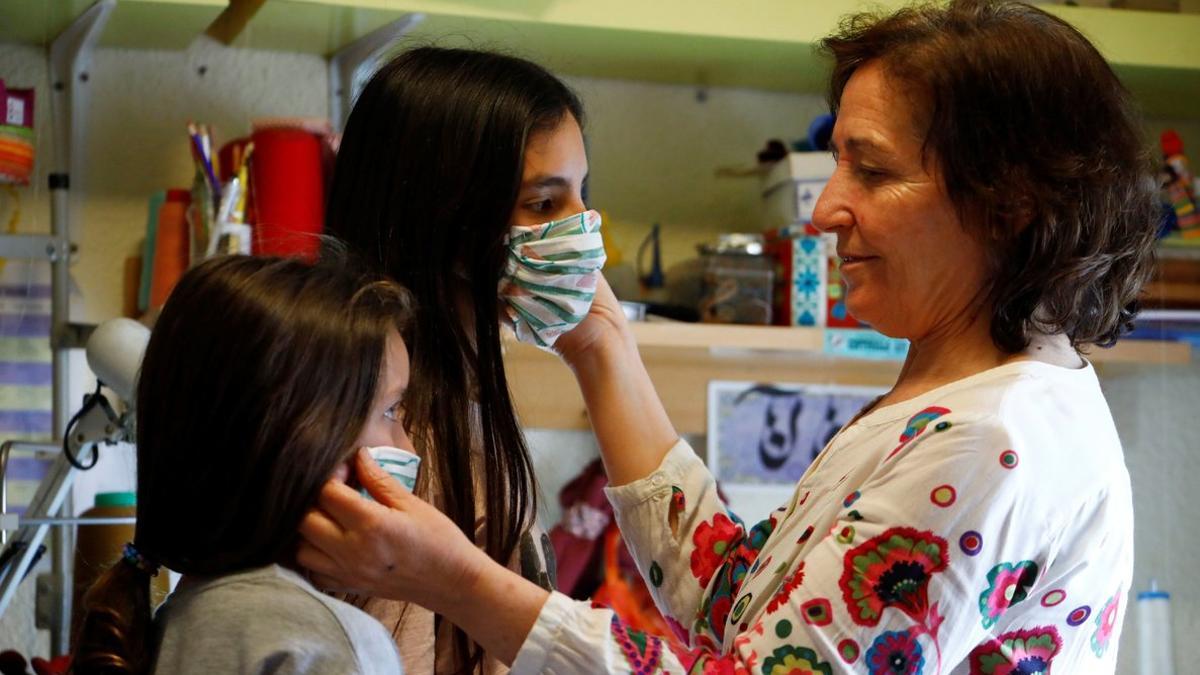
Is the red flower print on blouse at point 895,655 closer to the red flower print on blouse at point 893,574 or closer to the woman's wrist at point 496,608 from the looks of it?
the red flower print on blouse at point 893,574

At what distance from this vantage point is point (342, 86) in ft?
7.08

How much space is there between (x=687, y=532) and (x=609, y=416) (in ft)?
0.43

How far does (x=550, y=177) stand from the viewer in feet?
3.74

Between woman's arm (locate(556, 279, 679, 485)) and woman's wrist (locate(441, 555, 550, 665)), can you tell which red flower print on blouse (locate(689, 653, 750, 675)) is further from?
woman's arm (locate(556, 279, 679, 485))

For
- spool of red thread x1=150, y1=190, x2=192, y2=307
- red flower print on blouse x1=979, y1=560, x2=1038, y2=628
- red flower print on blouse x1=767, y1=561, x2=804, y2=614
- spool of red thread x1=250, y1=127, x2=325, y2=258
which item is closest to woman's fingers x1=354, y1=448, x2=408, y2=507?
red flower print on blouse x1=767, y1=561, x2=804, y2=614

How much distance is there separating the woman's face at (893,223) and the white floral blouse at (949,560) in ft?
0.24

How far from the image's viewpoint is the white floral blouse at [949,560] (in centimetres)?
87

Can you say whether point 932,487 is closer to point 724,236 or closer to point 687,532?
point 687,532

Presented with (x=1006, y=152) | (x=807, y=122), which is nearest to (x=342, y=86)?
(x=807, y=122)

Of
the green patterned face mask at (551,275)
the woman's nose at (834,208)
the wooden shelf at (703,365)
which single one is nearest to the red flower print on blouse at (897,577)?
the woman's nose at (834,208)

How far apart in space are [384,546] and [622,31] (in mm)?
1300

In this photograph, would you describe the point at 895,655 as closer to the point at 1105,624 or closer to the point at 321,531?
the point at 1105,624

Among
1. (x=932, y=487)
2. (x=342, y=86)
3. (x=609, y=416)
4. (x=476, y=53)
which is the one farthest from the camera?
(x=342, y=86)

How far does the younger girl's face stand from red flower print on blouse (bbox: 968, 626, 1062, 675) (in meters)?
0.40
